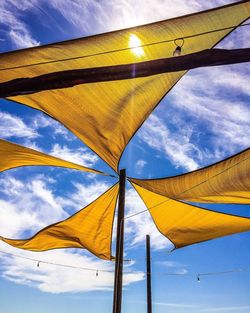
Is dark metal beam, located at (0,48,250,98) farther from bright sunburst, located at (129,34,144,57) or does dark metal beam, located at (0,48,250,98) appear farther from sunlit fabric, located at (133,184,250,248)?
sunlit fabric, located at (133,184,250,248)

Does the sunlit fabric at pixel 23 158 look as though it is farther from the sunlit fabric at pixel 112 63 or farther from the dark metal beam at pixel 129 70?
the dark metal beam at pixel 129 70

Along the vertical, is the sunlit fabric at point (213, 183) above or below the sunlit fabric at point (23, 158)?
below

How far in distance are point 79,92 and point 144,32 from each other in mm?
1158

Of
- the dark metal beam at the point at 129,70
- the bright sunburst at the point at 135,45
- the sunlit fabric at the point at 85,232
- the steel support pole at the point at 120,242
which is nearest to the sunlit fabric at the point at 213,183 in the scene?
the steel support pole at the point at 120,242

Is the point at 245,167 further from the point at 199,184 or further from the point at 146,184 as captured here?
the point at 146,184

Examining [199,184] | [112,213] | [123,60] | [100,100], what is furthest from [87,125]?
[112,213]

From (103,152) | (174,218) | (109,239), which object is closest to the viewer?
(103,152)

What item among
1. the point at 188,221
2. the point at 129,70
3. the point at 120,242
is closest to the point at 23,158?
the point at 120,242

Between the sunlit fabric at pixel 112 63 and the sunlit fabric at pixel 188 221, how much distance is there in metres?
1.65

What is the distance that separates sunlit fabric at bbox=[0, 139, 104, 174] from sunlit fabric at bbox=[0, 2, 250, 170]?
2.13 feet

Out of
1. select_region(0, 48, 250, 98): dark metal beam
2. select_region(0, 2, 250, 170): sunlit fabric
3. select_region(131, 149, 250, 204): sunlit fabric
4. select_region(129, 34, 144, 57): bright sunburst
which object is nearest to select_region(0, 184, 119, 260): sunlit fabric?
select_region(131, 149, 250, 204): sunlit fabric

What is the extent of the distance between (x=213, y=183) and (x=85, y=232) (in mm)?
2767

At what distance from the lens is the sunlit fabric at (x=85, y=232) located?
6.22 metres

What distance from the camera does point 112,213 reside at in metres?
6.54
